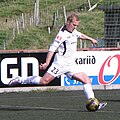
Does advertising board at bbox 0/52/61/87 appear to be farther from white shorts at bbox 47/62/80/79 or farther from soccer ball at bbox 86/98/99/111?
soccer ball at bbox 86/98/99/111

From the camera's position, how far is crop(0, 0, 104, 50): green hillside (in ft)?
133

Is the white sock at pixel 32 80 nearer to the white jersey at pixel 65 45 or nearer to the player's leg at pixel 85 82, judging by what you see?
the white jersey at pixel 65 45

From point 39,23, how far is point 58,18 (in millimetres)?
1489

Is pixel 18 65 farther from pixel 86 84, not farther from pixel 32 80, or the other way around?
pixel 86 84

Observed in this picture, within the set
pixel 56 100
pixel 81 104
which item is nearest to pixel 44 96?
pixel 56 100

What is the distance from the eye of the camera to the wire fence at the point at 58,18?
33.7 metres

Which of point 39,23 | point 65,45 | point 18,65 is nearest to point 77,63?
point 18,65

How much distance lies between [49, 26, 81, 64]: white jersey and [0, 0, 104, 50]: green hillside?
24.6 m

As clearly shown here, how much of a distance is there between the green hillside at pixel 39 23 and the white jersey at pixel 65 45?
80.6ft

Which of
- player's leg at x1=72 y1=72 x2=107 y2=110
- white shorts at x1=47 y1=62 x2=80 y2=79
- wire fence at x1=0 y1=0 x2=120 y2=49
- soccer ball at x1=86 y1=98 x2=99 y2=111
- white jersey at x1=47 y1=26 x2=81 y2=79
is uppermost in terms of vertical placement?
wire fence at x1=0 y1=0 x2=120 y2=49

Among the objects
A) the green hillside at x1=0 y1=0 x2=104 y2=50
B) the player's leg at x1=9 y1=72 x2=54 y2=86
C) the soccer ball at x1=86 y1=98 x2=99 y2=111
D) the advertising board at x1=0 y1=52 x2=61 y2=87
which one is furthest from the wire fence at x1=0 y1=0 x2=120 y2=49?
the soccer ball at x1=86 y1=98 x2=99 y2=111

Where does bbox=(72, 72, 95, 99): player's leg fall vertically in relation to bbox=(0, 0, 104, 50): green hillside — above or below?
below

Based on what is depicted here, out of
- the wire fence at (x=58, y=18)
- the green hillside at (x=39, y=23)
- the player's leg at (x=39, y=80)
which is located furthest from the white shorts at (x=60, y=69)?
the green hillside at (x=39, y=23)

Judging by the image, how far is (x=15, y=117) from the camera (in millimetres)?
11930
